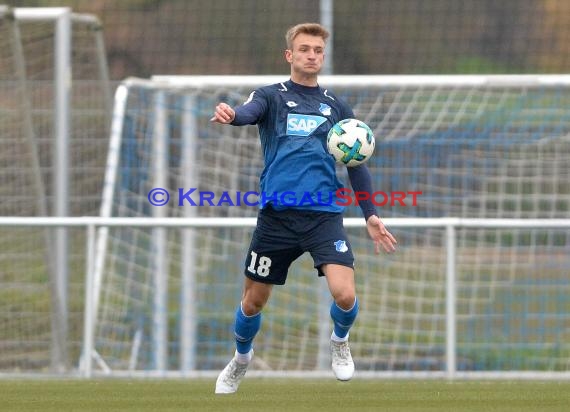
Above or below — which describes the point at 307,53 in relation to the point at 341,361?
above

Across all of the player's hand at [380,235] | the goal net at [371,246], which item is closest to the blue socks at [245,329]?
the player's hand at [380,235]

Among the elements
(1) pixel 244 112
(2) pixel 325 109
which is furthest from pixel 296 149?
(1) pixel 244 112

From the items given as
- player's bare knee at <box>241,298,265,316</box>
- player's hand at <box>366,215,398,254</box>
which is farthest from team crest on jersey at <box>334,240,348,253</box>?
player's bare knee at <box>241,298,265,316</box>

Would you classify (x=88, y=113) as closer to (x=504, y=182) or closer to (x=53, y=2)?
(x=504, y=182)

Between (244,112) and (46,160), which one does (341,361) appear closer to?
(244,112)

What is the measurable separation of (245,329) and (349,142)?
123 cm

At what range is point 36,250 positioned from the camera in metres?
10.3

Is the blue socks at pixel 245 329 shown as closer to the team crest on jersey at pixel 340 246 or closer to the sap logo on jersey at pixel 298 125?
the team crest on jersey at pixel 340 246

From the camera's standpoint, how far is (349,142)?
7.36 m

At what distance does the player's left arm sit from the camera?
765 centimetres

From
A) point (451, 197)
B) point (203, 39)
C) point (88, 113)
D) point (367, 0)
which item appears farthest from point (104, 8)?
point (451, 197)

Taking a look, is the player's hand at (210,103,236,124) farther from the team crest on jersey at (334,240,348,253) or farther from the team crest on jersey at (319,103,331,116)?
the team crest on jersey at (334,240,348,253)

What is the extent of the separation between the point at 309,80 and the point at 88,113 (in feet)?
14.6

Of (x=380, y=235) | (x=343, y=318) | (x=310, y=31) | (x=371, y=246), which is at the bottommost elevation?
(x=371, y=246)
